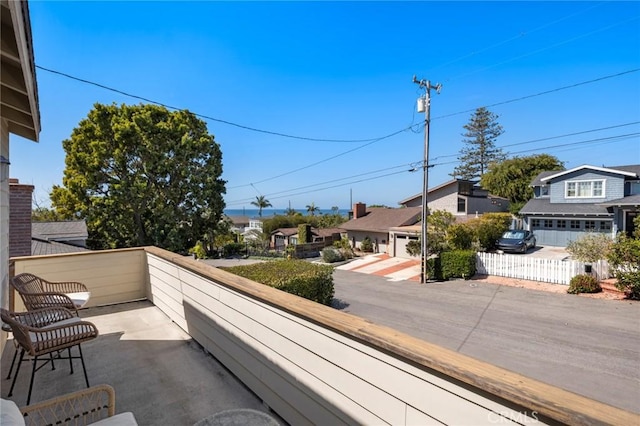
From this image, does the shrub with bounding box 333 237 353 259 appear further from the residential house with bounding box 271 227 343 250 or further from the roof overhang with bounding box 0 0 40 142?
the roof overhang with bounding box 0 0 40 142

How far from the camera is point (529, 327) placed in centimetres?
813

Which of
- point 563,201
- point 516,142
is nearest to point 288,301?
point 516,142

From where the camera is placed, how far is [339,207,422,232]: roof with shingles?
932 inches

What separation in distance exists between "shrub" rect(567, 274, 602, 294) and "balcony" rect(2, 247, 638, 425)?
41.5ft

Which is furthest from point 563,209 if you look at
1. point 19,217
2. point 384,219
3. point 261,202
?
point 261,202

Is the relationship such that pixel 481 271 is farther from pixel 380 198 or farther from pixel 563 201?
pixel 380 198

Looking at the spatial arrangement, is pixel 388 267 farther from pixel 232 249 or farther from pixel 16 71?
pixel 16 71

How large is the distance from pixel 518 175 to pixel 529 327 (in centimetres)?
3114

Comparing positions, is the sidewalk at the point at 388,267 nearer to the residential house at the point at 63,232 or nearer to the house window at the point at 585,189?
the house window at the point at 585,189

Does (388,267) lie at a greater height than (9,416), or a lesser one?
lesser

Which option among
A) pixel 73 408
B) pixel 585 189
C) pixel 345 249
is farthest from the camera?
pixel 345 249

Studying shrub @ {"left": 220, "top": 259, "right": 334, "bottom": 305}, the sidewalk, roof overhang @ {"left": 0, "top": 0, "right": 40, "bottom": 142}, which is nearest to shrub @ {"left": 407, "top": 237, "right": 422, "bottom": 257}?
the sidewalk

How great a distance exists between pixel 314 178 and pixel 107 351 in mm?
39945

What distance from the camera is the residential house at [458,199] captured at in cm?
2522
